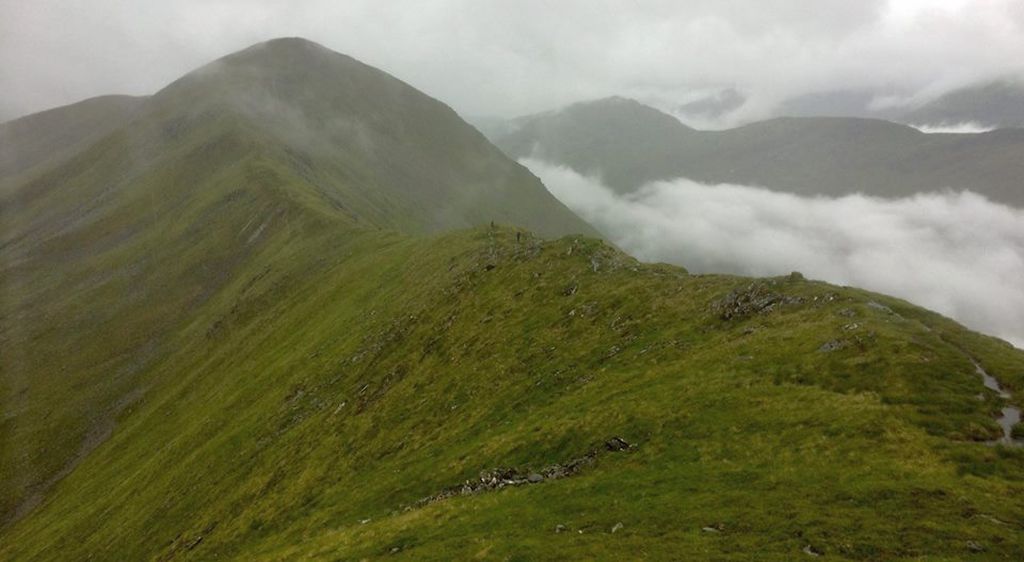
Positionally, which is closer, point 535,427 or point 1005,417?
point 1005,417

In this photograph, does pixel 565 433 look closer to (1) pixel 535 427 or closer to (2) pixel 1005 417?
(1) pixel 535 427

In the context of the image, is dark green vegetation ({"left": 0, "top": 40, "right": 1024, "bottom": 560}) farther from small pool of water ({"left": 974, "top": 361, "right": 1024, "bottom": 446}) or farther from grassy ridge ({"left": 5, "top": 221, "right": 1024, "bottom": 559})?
small pool of water ({"left": 974, "top": 361, "right": 1024, "bottom": 446})

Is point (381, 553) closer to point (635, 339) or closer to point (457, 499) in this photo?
point (457, 499)

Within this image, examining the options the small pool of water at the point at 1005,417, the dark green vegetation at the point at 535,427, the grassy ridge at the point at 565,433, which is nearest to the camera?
the grassy ridge at the point at 565,433

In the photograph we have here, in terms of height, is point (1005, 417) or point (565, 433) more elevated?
point (1005, 417)

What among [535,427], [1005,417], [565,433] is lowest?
[535,427]

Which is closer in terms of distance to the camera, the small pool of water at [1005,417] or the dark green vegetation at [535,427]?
the dark green vegetation at [535,427]

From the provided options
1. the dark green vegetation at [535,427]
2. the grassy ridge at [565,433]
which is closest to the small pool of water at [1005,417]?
the dark green vegetation at [535,427]

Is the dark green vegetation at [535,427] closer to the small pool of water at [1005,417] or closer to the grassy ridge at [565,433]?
the grassy ridge at [565,433]

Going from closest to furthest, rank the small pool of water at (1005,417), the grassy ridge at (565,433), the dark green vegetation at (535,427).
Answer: the grassy ridge at (565,433)
the dark green vegetation at (535,427)
the small pool of water at (1005,417)

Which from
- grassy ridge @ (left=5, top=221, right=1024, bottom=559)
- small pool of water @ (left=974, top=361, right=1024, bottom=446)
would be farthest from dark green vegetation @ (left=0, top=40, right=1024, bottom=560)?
small pool of water @ (left=974, top=361, right=1024, bottom=446)

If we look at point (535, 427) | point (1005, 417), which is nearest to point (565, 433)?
point (535, 427)

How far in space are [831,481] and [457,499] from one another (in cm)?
2276

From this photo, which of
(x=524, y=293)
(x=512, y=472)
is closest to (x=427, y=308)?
(x=524, y=293)
